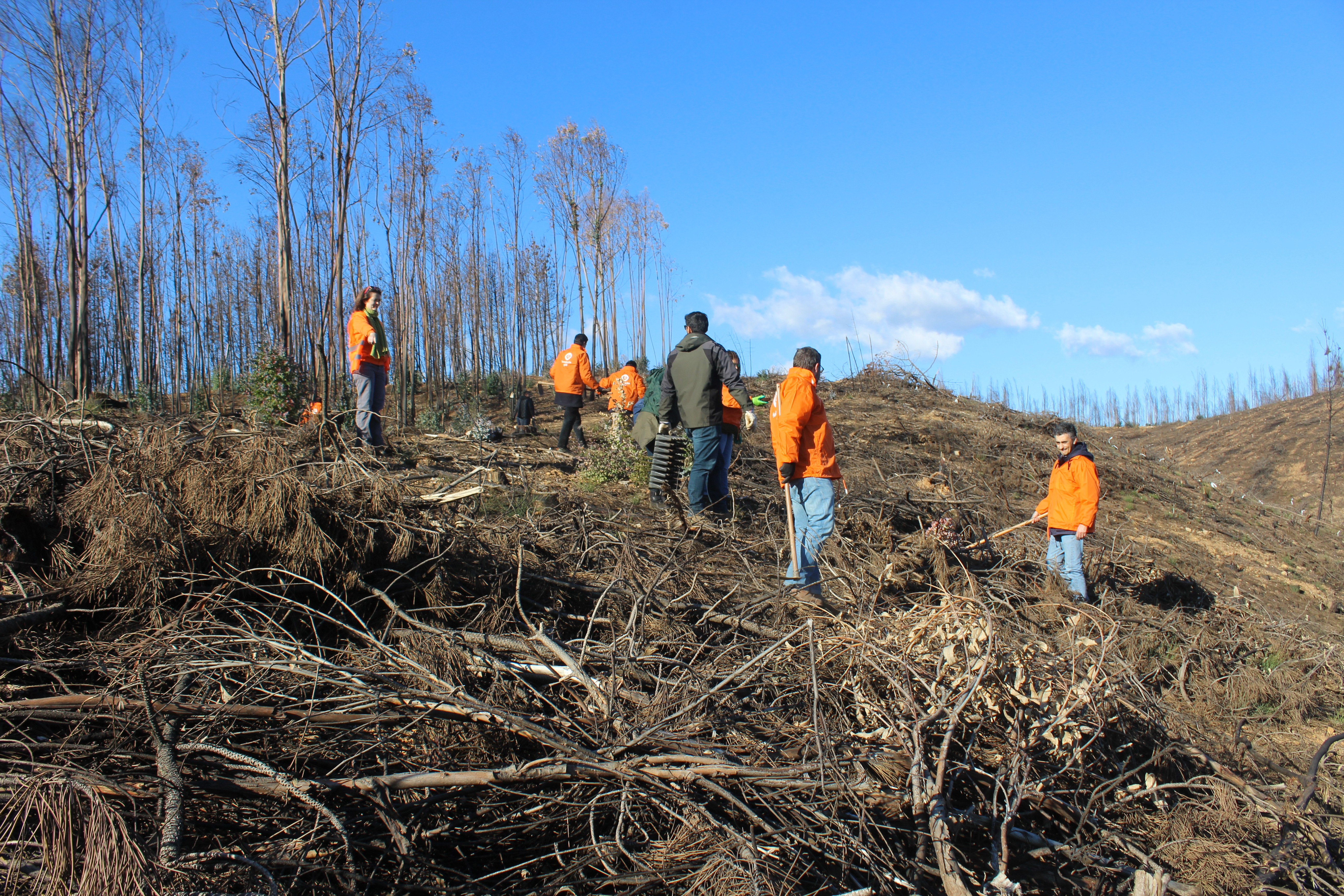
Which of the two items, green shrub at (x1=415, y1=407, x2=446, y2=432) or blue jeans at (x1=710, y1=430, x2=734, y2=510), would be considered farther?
green shrub at (x1=415, y1=407, x2=446, y2=432)

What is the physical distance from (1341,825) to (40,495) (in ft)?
21.6

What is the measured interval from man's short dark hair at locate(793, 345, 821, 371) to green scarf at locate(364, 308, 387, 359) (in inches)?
148

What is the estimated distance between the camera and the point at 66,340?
17594 millimetres

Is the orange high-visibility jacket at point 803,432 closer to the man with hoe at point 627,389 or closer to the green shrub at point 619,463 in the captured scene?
the green shrub at point 619,463

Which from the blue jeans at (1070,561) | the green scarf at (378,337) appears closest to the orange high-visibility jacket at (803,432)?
the blue jeans at (1070,561)

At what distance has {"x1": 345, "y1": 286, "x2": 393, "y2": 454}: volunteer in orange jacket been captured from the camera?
6.44 meters

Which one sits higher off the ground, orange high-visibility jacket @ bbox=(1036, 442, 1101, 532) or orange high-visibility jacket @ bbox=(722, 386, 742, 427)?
orange high-visibility jacket @ bbox=(722, 386, 742, 427)

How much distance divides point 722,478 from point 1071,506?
2.91 meters

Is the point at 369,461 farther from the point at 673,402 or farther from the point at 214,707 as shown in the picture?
the point at 673,402

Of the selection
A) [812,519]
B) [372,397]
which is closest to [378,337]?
[372,397]

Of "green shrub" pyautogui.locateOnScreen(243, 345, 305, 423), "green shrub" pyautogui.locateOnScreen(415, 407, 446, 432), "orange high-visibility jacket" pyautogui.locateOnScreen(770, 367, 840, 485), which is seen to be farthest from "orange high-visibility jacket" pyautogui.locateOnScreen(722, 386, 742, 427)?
"green shrub" pyautogui.locateOnScreen(415, 407, 446, 432)

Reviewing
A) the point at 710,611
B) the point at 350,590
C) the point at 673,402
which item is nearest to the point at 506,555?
the point at 350,590

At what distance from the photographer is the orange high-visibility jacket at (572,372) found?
9.17 meters

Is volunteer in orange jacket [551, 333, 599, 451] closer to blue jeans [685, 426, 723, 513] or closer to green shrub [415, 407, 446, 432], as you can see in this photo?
green shrub [415, 407, 446, 432]
